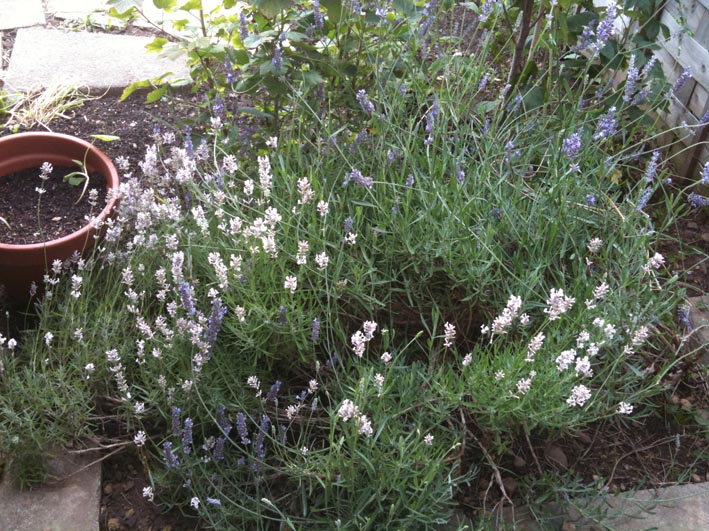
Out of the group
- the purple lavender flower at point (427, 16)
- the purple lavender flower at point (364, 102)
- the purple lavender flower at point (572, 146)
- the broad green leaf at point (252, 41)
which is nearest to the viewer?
the purple lavender flower at point (572, 146)

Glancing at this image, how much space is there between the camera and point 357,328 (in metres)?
2.42

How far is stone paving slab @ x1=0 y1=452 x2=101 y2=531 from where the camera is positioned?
2.13 m

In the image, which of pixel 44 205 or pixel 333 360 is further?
pixel 44 205

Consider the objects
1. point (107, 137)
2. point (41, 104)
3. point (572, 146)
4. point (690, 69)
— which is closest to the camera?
point (572, 146)

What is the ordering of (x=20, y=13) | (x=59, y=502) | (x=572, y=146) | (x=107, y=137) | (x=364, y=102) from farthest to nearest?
(x=20, y=13), (x=107, y=137), (x=364, y=102), (x=572, y=146), (x=59, y=502)

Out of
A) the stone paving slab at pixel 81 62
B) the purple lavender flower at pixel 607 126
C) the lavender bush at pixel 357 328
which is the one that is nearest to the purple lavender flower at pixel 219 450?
the lavender bush at pixel 357 328

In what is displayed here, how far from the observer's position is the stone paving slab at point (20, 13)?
175 inches

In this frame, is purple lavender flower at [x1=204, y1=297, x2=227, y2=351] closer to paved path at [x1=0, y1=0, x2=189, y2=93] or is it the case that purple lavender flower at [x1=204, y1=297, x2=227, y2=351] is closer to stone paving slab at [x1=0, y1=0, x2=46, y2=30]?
paved path at [x1=0, y1=0, x2=189, y2=93]

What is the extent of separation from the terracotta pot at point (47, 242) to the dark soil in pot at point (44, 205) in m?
0.05

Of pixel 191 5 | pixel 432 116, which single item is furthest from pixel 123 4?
pixel 432 116

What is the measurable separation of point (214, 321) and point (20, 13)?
3.36 meters

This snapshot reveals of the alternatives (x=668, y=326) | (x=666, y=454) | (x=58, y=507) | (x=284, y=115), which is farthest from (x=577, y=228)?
(x=58, y=507)

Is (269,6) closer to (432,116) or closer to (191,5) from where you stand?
(191,5)

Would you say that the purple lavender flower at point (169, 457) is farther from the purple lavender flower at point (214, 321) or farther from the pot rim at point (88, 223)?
the pot rim at point (88, 223)
